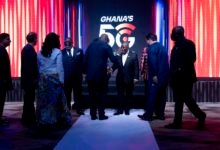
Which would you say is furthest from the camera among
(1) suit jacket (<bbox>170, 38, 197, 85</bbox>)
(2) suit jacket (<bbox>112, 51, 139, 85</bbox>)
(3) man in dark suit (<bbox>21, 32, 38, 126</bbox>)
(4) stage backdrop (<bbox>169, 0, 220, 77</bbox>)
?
(4) stage backdrop (<bbox>169, 0, 220, 77</bbox>)

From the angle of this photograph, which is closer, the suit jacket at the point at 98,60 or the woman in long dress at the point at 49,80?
the woman in long dress at the point at 49,80

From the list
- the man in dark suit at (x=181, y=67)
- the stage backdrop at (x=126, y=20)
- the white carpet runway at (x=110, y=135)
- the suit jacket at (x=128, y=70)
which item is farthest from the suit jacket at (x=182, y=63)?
the stage backdrop at (x=126, y=20)

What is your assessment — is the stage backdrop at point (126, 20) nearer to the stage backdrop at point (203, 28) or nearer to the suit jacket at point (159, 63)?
the stage backdrop at point (203, 28)

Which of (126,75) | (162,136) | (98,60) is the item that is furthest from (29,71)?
(162,136)

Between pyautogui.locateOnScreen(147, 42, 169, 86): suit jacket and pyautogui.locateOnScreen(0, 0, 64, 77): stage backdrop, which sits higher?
pyautogui.locateOnScreen(0, 0, 64, 77): stage backdrop

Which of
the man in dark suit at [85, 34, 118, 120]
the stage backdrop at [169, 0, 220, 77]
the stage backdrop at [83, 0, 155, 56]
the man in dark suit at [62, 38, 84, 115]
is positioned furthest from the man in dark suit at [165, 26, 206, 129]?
the stage backdrop at [83, 0, 155, 56]

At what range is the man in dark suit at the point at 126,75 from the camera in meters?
9.30

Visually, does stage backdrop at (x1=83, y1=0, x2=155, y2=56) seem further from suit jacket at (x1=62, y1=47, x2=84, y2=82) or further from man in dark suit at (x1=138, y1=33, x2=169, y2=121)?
man in dark suit at (x1=138, y1=33, x2=169, y2=121)

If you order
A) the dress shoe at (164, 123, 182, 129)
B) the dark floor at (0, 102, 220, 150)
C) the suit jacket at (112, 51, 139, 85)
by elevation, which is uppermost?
the suit jacket at (112, 51, 139, 85)

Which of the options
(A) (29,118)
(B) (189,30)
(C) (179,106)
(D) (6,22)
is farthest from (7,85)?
(B) (189,30)

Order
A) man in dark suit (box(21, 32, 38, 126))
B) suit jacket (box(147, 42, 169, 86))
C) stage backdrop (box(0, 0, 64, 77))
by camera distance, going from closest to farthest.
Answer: man in dark suit (box(21, 32, 38, 126)), suit jacket (box(147, 42, 169, 86)), stage backdrop (box(0, 0, 64, 77))

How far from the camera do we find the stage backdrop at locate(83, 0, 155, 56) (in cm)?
1201

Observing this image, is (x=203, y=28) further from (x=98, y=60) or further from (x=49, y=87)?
(x=49, y=87)

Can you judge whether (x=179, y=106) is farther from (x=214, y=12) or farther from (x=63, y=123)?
(x=214, y=12)
